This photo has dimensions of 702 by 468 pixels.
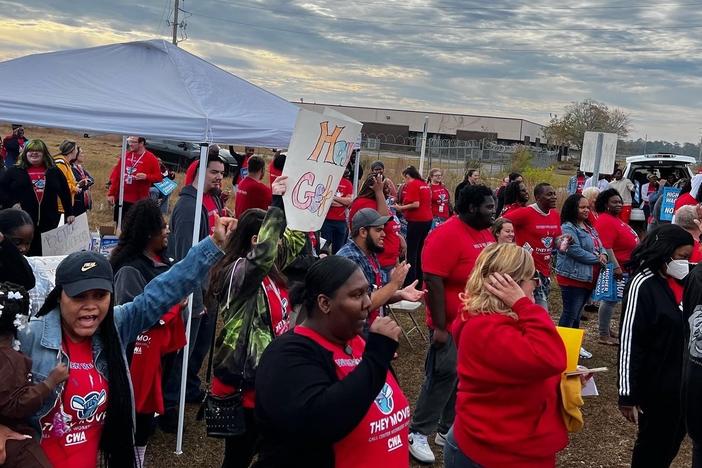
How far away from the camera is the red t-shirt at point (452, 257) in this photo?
4.73 m

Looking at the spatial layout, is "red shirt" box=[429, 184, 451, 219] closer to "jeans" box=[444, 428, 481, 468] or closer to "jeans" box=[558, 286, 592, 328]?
"jeans" box=[558, 286, 592, 328]

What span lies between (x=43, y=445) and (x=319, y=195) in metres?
2.11

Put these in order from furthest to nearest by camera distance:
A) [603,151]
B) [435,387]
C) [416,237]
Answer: [603,151] < [416,237] < [435,387]

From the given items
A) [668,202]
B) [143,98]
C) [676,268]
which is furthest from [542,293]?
[668,202]

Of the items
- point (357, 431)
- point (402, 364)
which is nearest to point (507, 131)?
point (402, 364)

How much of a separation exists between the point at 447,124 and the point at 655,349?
6600 centimetres

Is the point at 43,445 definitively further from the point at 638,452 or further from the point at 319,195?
the point at 638,452

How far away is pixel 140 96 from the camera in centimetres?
500

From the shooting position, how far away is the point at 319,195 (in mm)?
4117

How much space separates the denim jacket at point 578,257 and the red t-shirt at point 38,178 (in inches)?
226

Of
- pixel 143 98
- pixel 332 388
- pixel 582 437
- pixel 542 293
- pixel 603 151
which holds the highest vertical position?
pixel 603 151

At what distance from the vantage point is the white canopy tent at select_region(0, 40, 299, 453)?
471 cm

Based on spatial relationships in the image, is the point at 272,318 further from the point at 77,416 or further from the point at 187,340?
the point at 187,340

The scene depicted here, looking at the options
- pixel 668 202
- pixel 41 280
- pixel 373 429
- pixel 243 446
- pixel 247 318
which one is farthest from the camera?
pixel 668 202
